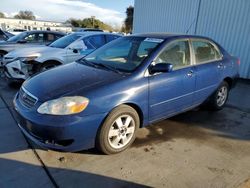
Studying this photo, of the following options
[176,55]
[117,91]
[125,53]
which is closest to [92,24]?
[125,53]

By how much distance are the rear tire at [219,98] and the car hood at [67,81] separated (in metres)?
2.35

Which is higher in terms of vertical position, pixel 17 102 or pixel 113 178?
pixel 17 102

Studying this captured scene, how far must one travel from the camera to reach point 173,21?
1033 centimetres

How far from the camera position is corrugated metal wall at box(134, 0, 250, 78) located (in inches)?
325

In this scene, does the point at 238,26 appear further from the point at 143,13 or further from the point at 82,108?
the point at 82,108

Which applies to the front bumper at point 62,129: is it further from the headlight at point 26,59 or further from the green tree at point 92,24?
the green tree at point 92,24

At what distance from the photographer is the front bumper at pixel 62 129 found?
2740 mm

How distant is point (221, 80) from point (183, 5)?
240 inches

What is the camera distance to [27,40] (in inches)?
368

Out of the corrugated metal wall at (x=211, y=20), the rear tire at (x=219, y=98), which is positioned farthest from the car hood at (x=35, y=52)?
the corrugated metal wall at (x=211, y=20)

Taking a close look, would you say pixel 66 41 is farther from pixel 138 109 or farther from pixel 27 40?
pixel 138 109

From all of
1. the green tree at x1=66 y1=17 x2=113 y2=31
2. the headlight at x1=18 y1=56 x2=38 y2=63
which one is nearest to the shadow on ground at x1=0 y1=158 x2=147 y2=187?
the headlight at x1=18 y1=56 x2=38 y2=63

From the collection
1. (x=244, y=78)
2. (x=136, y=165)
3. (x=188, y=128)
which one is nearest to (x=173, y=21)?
(x=244, y=78)

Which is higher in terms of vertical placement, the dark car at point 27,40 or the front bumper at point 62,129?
the dark car at point 27,40
